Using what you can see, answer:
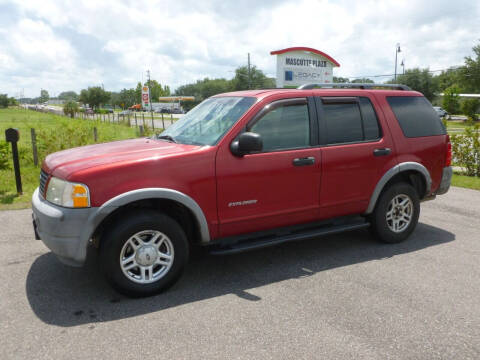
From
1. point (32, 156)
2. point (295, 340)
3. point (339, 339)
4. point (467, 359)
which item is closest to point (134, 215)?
point (295, 340)

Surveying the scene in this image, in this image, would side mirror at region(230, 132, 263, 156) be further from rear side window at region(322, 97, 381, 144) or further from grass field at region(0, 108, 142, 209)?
grass field at region(0, 108, 142, 209)

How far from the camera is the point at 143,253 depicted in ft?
12.5

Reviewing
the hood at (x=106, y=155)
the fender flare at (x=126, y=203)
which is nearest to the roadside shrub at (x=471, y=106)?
the hood at (x=106, y=155)

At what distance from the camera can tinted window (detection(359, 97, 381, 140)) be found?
500cm

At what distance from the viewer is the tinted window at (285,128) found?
433cm

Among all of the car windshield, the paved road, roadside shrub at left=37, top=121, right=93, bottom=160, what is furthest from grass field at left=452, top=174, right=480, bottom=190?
roadside shrub at left=37, top=121, right=93, bottom=160

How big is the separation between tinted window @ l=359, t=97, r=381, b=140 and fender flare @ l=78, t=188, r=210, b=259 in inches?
91.5

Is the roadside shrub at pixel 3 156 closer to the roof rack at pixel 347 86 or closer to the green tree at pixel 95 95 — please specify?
the roof rack at pixel 347 86

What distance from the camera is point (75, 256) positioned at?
141 inches

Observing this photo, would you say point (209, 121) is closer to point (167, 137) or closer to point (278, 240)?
point (167, 137)

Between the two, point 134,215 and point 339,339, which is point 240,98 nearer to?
point 134,215

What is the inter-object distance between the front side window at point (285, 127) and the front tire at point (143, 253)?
50.7 inches

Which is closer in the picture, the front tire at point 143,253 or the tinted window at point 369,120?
the front tire at point 143,253

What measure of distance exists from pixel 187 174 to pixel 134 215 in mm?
598
